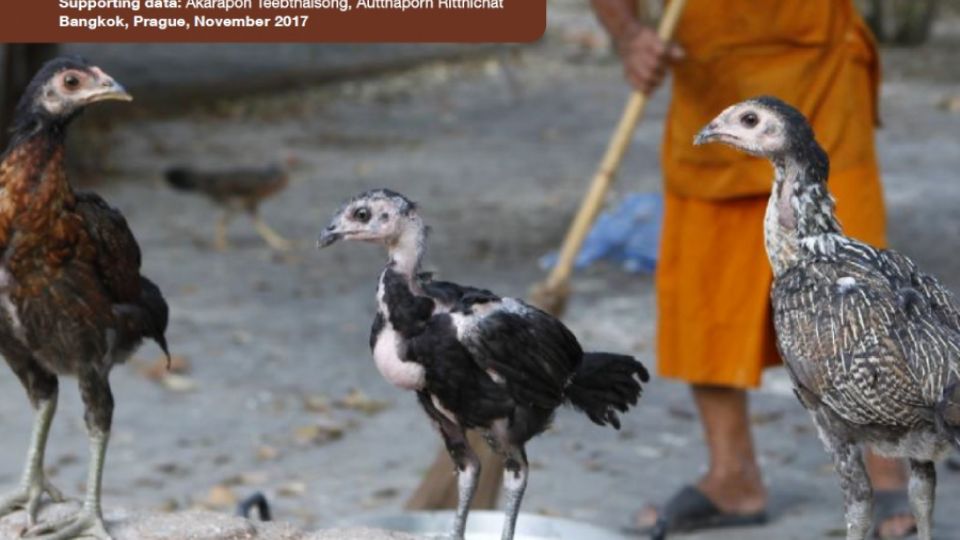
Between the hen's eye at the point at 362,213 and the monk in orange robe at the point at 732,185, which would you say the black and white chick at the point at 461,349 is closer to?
the hen's eye at the point at 362,213

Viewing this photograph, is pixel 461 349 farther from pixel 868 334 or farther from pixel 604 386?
pixel 868 334

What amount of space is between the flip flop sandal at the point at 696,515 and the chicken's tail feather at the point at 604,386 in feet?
7.84

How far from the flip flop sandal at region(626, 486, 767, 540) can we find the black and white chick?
2489mm

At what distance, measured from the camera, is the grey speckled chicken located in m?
2.59

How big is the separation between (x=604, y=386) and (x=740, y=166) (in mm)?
1943

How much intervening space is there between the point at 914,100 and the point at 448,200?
573 centimetres

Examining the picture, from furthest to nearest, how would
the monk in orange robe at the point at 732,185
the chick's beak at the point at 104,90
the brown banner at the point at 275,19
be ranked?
the monk in orange robe at the point at 732,185 < the brown banner at the point at 275,19 < the chick's beak at the point at 104,90

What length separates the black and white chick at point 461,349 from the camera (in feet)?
8.49

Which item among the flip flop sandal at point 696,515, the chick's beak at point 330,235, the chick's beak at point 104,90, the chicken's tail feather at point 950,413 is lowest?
the flip flop sandal at point 696,515

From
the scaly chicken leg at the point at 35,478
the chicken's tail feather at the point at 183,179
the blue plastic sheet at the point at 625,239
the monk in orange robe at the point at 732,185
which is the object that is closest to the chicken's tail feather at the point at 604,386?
the scaly chicken leg at the point at 35,478

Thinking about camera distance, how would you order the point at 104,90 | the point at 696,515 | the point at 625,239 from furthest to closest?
the point at 625,239, the point at 696,515, the point at 104,90

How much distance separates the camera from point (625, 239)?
356 inches

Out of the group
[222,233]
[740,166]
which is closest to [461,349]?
[740,166]

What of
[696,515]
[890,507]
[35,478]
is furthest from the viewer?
[696,515]
